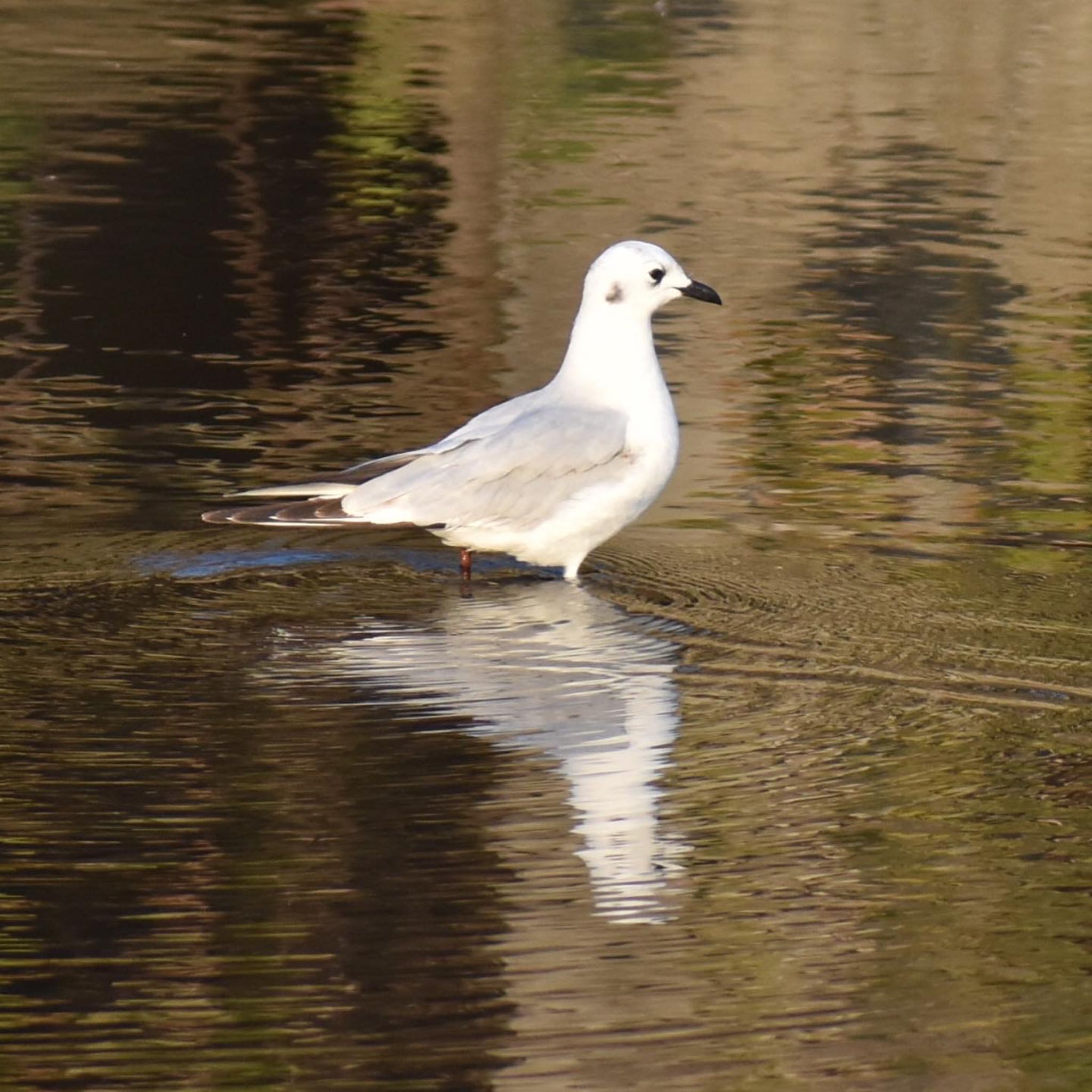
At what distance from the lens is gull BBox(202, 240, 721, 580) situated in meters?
6.86

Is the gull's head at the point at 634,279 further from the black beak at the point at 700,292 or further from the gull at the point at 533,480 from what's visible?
the gull at the point at 533,480

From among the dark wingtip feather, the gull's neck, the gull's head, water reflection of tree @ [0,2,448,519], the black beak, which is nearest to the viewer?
the dark wingtip feather

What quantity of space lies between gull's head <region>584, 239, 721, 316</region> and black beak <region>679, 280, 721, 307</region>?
3cm

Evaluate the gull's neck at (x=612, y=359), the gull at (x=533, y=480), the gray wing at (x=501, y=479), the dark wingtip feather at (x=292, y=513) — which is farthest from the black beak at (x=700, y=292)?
the dark wingtip feather at (x=292, y=513)

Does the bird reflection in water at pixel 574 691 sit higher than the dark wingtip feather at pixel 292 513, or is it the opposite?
the dark wingtip feather at pixel 292 513

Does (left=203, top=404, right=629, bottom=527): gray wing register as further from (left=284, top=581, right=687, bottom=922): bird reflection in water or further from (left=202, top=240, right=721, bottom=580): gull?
(left=284, top=581, right=687, bottom=922): bird reflection in water

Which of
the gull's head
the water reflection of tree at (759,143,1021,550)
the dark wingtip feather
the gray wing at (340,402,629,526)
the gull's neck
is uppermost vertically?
the gull's head

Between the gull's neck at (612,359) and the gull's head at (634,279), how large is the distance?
2 cm

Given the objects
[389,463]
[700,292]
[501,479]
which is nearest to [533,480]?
[501,479]

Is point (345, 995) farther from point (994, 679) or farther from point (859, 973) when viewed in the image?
point (994, 679)

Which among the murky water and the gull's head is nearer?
the murky water

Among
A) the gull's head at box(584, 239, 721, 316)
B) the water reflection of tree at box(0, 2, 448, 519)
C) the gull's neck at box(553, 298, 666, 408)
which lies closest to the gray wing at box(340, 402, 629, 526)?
the gull's neck at box(553, 298, 666, 408)

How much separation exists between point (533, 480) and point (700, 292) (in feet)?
3.30

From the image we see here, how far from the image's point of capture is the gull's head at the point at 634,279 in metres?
7.36
